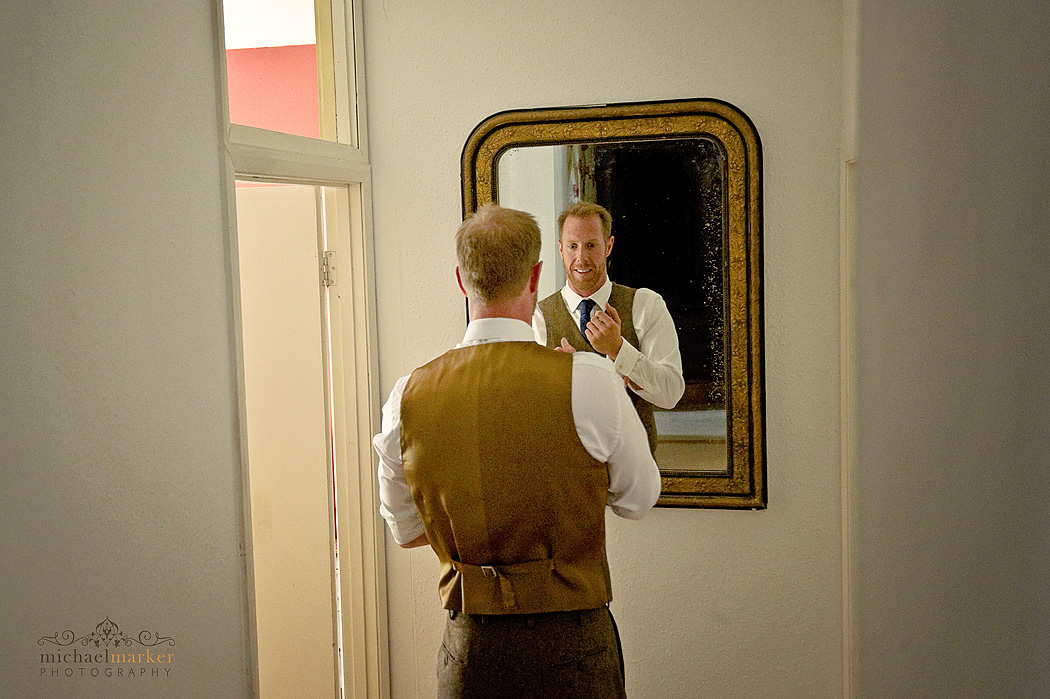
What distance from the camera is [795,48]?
87.5 inches

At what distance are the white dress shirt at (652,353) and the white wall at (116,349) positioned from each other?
1.02 meters

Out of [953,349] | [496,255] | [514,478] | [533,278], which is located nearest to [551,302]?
[533,278]

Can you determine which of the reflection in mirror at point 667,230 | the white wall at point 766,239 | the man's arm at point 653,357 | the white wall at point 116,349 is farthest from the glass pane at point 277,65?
the man's arm at point 653,357

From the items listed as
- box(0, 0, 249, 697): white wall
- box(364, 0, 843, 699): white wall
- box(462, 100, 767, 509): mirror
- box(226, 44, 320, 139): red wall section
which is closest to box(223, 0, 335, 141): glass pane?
box(226, 44, 320, 139): red wall section

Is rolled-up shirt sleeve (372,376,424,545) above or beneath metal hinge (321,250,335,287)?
beneath

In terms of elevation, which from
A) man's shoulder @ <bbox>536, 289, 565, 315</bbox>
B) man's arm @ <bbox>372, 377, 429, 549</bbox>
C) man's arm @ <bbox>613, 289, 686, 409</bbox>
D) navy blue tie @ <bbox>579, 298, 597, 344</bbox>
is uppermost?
man's shoulder @ <bbox>536, 289, 565, 315</bbox>

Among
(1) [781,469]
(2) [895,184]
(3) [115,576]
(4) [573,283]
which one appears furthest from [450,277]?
(2) [895,184]

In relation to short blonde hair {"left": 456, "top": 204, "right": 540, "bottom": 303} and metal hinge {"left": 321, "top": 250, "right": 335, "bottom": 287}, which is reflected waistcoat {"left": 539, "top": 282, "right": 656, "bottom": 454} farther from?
short blonde hair {"left": 456, "top": 204, "right": 540, "bottom": 303}

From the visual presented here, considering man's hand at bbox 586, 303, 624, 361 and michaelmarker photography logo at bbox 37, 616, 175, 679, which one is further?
man's hand at bbox 586, 303, 624, 361

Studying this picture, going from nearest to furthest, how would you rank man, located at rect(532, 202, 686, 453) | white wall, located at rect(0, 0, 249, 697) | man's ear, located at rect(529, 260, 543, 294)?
white wall, located at rect(0, 0, 249, 697) < man's ear, located at rect(529, 260, 543, 294) < man, located at rect(532, 202, 686, 453)

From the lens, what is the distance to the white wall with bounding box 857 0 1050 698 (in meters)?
0.09

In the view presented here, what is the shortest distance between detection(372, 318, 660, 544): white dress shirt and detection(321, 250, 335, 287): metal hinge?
982 mm

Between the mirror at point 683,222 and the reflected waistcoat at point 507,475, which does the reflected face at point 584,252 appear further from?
the reflected waistcoat at point 507,475

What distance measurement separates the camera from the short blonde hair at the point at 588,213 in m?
2.34
